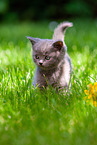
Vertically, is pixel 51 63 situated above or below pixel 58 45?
below

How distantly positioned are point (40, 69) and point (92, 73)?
1.82ft

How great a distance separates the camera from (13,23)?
7.33 m

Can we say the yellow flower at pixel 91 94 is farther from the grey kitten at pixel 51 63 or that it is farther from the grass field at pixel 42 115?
the grey kitten at pixel 51 63

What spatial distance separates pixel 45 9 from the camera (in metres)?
7.20

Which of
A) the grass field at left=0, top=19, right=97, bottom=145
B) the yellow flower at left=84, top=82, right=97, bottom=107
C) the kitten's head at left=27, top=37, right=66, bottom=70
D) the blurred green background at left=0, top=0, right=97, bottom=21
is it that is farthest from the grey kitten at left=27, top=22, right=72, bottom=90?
the blurred green background at left=0, top=0, right=97, bottom=21

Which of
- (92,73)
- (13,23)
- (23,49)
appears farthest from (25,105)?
(13,23)

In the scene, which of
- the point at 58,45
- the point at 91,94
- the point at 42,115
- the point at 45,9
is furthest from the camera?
the point at 45,9

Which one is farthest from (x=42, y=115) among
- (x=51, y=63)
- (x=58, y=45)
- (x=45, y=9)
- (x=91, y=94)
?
(x=45, y=9)

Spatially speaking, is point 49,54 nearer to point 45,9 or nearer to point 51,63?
point 51,63

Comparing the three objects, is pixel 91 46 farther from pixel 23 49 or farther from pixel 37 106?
pixel 37 106

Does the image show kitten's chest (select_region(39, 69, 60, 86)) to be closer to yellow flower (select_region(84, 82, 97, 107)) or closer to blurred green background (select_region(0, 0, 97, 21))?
yellow flower (select_region(84, 82, 97, 107))

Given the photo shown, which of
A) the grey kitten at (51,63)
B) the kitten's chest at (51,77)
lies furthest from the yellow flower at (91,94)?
the kitten's chest at (51,77)

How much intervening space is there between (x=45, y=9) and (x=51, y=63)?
562 cm

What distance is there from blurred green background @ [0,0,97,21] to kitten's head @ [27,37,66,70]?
5121 mm
